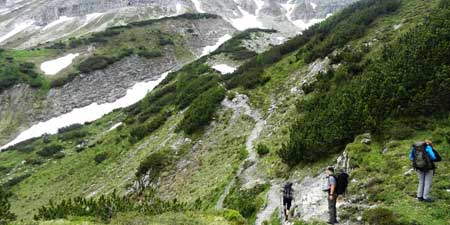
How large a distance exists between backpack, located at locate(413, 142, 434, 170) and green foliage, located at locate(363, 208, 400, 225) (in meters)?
1.53

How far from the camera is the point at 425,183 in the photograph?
405 inches

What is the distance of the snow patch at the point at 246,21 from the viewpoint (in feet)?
399

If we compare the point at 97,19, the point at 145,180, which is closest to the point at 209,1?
the point at 97,19

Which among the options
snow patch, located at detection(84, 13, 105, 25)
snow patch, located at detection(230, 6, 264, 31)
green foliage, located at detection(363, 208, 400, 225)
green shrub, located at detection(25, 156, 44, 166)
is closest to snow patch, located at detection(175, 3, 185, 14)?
snow patch, located at detection(230, 6, 264, 31)

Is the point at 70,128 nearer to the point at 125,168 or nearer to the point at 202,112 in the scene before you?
the point at 125,168

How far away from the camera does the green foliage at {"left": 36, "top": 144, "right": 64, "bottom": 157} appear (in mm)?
38197

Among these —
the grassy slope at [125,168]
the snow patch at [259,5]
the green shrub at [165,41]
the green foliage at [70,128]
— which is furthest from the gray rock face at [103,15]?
the grassy slope at [125,168]

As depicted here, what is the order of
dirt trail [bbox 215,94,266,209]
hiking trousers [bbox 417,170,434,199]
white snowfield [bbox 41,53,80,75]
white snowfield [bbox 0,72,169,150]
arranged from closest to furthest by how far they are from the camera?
hiking trousers [bbox 417,170,434,199] → dirt trail [bbox 215,94,266,209] → white snowfield [bbox 0,72,169,150] → white snowfield [bbox 41,53,80,75]

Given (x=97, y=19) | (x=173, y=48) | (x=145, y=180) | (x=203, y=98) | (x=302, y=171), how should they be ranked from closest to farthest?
(x=302, y=171) → (x=145, y=180) → (x=203, y=98) → (x=173, y=48) → (x=97, y=19)

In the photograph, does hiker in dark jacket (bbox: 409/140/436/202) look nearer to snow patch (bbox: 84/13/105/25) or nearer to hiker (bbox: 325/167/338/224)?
hiker (bbox: 325/167/338/224)

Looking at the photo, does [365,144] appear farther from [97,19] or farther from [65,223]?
[97,19]

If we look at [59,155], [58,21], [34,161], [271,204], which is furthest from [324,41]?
[58,21]

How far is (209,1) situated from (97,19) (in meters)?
44.3

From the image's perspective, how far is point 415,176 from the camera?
11617 millimetres
